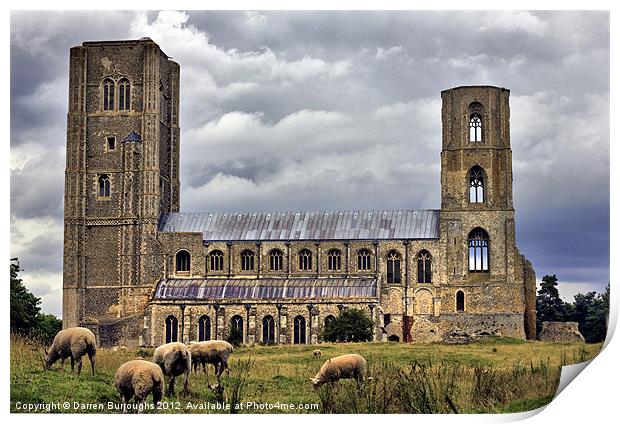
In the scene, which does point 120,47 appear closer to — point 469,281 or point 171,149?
point 171,149

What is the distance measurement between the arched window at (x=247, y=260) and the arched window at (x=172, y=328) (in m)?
6.21

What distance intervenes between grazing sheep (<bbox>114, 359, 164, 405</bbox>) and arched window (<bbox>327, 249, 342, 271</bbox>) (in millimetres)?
41685

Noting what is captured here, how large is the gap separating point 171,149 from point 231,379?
41316 mm

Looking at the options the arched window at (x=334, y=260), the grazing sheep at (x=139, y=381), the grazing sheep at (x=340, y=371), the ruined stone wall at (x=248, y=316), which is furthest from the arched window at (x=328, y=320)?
the grazing sheep at (x=139, y=381)

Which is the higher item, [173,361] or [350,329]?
[350,329]

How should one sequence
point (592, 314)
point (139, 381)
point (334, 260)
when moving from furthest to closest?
point (334, 260) → point (592, 314) → point (139, 381)

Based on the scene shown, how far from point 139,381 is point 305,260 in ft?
139

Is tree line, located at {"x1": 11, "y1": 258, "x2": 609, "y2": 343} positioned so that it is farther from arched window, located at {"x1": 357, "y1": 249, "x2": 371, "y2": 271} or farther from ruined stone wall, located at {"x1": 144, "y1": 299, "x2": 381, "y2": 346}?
arched window, located at {"x1": 357, "y1": 249, "x2": 371, "y2": 271}

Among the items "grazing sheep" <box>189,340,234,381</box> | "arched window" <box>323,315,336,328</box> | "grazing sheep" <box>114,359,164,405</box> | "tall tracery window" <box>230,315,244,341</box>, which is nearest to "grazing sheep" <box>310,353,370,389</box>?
"grazing sheep" <box>189,340,234,381</box>

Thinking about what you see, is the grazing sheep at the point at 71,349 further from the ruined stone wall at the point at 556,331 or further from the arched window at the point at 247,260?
the arched window at the point at 247,260

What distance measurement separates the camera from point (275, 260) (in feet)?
237

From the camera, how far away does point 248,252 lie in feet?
238

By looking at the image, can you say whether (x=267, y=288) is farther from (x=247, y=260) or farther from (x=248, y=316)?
(x=247, y=260)

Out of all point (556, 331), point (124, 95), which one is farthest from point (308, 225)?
point (556, 331)
